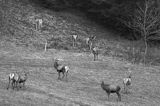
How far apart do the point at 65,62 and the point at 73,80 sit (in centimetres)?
806

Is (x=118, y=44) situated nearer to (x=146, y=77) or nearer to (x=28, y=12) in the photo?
(x=28, y=12)

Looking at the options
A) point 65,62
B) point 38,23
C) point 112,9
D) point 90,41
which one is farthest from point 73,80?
point 112,9

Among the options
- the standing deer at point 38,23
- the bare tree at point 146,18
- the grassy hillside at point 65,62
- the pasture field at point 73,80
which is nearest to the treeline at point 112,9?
the bare tree at point 146,18

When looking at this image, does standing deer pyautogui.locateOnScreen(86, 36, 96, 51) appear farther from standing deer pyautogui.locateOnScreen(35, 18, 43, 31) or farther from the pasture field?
standing deer pyautogui.locateOnScreen(35, 18, 43, 31)

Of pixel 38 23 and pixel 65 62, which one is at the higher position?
pixel 38 23

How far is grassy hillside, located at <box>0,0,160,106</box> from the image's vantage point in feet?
92.0

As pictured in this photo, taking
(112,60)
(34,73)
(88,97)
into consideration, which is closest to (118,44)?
(112,60)

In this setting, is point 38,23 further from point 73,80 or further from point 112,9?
point 73,80

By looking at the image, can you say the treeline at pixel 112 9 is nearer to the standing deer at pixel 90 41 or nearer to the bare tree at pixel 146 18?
the bare tree at pixel 146 18

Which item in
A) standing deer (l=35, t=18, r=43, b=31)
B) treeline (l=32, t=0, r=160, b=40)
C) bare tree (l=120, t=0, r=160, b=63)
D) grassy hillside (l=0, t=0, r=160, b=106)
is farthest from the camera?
treeline (l=32, t=0, r=160, b=40)

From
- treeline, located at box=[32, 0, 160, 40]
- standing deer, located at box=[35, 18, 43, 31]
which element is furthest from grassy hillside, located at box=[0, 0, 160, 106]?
treeline, located at box=[32, 0, 160, 40]

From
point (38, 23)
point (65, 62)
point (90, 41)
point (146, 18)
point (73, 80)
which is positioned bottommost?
point (73, 80)

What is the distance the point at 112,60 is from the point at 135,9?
16.1 metres

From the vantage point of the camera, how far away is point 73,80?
34.6m
